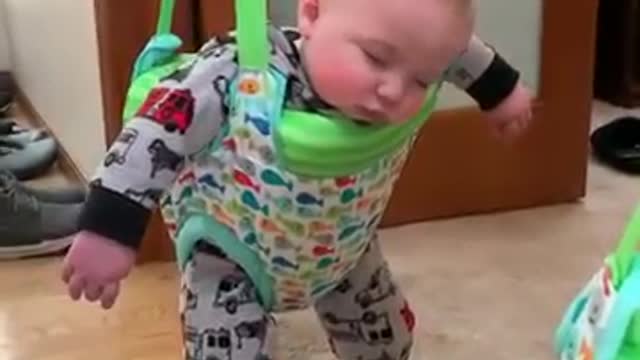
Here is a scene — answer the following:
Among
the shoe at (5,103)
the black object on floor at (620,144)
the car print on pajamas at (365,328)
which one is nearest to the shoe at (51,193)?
the shoe at (5,103)

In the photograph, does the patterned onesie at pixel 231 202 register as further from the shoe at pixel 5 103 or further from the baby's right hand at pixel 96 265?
the shoe at pixel 5 103

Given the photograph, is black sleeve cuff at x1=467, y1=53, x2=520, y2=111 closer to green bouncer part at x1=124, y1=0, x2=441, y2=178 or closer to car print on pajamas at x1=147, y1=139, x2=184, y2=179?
green bouncer part at x1=124, y1=0, x2=441, y2=178

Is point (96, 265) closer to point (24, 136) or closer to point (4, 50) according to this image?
point (24, 136)

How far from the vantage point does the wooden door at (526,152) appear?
6.09 feet

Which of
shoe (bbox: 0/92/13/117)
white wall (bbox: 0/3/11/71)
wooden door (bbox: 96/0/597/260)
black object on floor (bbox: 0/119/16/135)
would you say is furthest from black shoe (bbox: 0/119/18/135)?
wooden door (bbox: 96/0/597/260)

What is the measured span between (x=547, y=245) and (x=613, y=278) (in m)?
0.71

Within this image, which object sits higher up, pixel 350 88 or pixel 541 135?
pixel 350 88

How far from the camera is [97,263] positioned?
1057 mm

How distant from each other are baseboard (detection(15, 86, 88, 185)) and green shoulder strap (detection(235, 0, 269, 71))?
0.85m

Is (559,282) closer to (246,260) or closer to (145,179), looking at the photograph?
(246,260)

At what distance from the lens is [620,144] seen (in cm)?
209

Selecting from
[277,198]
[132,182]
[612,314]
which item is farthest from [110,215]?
[612,314]

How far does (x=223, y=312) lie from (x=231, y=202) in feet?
0.32

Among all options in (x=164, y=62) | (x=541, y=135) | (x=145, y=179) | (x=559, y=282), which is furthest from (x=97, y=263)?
(x=541, y=135)
